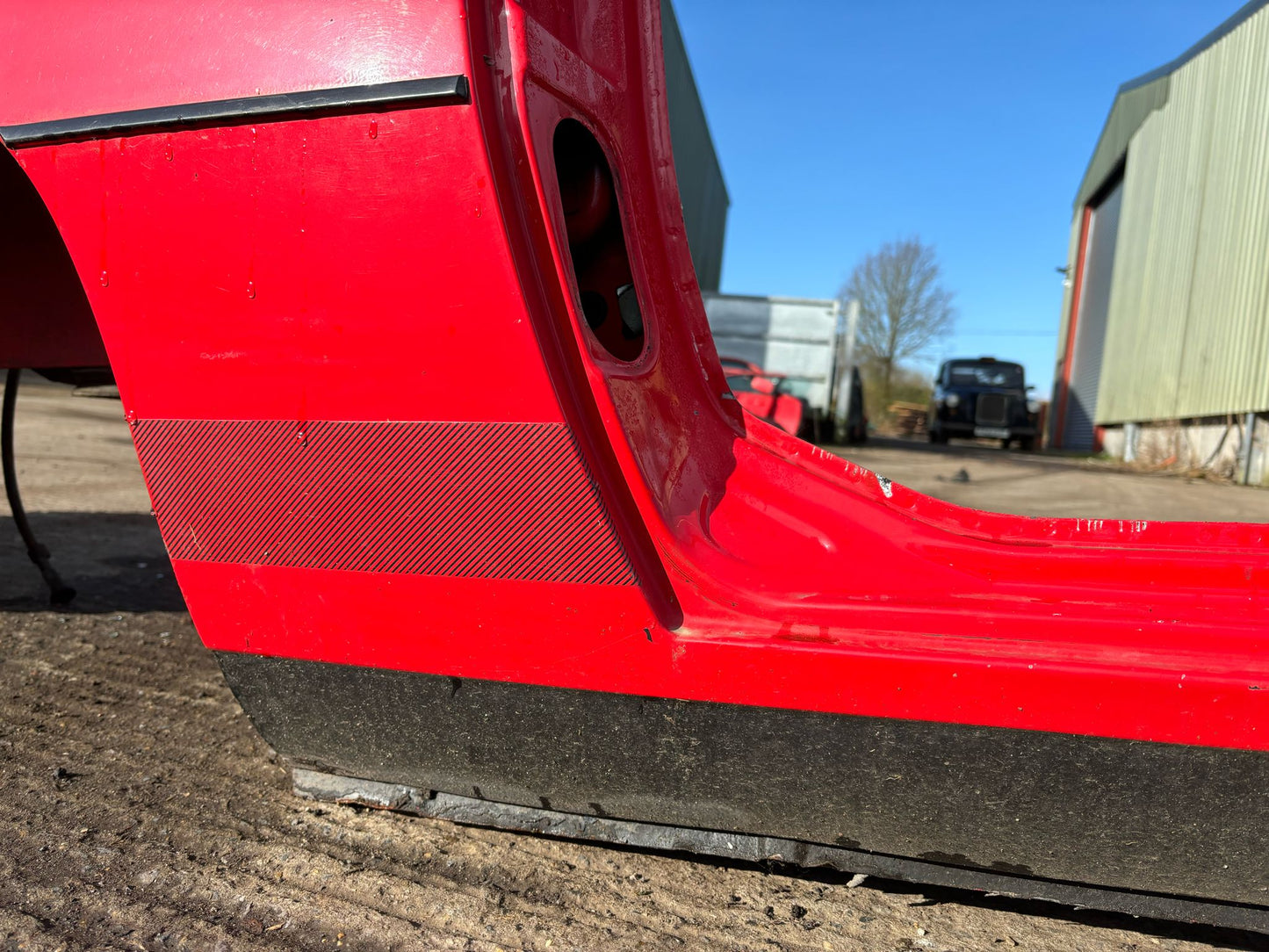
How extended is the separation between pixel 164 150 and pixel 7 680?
1.54 metres

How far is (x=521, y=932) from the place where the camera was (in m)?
1.31

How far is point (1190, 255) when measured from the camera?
497 inches

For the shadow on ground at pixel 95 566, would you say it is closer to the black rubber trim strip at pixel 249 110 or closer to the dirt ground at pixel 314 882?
the dirt ground at pixel 314 882

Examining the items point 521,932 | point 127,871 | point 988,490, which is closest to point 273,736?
point 127,871

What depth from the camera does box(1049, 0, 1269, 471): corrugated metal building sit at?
1075 cm

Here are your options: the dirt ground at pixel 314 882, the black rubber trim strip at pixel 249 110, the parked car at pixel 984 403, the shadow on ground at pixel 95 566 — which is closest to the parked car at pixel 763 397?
the shadow on ground at pixel 95 566

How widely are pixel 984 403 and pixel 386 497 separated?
21379 millimetres

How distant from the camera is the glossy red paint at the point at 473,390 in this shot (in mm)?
1203

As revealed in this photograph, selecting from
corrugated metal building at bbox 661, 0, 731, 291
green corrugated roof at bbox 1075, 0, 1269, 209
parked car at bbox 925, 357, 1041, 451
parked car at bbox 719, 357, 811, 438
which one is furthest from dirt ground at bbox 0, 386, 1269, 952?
parked car at bbox 925, 357, 1041, 451

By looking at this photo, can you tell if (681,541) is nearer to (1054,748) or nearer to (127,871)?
(1054,748)

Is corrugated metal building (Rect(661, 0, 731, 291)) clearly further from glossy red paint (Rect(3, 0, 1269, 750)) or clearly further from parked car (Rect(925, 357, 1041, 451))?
glossy red paint (Rect(3, 0, 1269, 750))

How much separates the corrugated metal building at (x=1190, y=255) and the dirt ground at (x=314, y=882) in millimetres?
10896

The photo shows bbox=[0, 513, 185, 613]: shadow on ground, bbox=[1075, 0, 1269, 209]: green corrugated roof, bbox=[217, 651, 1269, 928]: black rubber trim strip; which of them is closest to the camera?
bbox=[217, 651, 1269, 928]: black rubber trim strip

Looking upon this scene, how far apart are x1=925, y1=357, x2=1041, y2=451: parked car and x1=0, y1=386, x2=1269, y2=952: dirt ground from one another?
20616 mm
